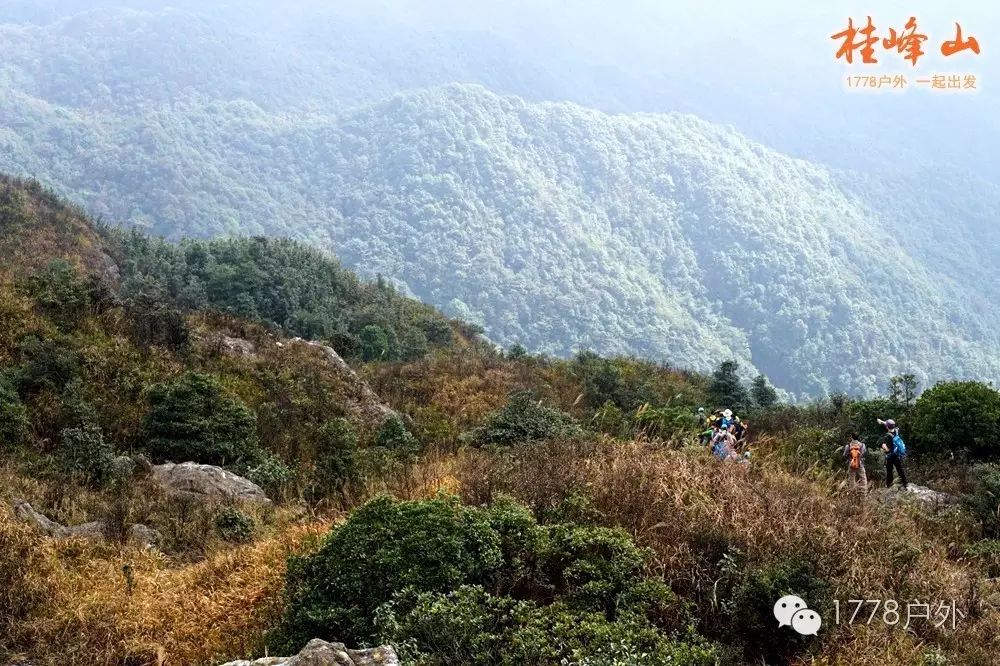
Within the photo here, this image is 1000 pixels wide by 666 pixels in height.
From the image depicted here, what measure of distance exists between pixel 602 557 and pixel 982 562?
343cm

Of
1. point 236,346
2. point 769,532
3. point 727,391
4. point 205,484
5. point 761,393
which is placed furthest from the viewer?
point 761,393

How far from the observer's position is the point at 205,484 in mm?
7320

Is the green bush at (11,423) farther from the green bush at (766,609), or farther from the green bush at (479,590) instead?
the green bush at (766,609)

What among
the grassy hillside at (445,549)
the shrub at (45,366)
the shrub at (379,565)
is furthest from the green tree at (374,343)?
the shrub at (379,565)

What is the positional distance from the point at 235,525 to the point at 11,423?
3.70 m

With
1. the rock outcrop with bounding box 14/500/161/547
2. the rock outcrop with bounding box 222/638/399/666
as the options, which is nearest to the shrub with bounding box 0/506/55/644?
the rock outcrop with bounding box 14/500/161/547

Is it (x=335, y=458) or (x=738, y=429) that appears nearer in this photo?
(x=335, y=458)

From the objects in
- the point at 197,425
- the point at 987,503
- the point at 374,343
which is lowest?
the point at 987,503

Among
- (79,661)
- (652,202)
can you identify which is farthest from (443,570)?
(652,202)

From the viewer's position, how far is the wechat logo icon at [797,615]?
3496 millimetres

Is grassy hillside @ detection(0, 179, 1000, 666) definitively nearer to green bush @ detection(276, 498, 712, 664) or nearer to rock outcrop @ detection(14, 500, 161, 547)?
green bush @ detection(276, 498, 712, 664)

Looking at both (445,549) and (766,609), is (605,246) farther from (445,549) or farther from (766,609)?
(445,549)

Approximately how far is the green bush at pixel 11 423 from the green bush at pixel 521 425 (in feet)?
17.3

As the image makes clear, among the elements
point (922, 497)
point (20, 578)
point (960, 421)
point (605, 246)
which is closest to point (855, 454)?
point (922, 497)
